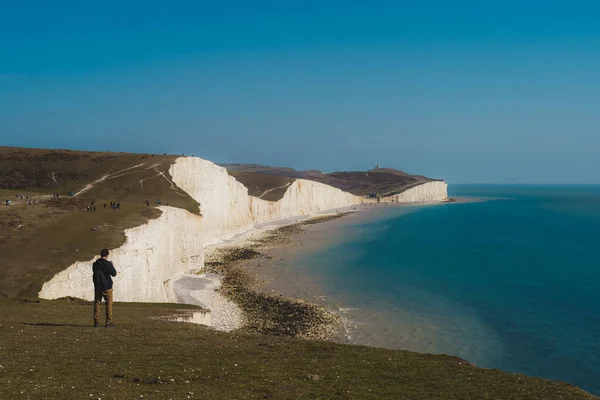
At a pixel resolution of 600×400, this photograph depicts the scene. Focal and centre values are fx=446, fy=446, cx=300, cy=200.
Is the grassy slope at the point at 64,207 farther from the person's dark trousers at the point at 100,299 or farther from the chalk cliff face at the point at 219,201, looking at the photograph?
the person's dark trousers at the point at 100,299

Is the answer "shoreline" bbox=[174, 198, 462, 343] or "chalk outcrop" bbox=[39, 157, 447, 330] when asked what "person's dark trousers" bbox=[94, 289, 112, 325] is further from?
"shoreline" bbox=[174, 198, 462, 343]

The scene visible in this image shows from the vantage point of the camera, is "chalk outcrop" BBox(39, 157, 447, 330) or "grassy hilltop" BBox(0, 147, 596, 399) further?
"chalk outcrop" BBox(39, 157, 447, 330)

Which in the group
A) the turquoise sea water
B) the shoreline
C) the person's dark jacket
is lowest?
the turquoise sea water

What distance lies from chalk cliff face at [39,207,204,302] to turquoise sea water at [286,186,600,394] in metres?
14.3

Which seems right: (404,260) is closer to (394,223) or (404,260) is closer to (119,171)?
(119,171)

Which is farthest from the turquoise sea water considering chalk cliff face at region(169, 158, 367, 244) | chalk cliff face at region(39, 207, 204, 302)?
chalk cliff face at region(169, 158, 367, 244)

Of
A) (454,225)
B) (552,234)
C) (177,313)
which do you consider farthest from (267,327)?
(454,225)

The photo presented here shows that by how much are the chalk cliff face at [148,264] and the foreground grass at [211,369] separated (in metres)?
8.80

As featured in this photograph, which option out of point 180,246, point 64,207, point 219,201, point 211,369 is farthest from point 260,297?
point 219,201

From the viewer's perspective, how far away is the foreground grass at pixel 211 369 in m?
10.8

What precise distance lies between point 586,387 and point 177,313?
21378 millimetres

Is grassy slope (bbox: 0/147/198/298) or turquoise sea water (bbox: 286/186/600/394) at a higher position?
grassy slope (bbox: 0/147/198/298)

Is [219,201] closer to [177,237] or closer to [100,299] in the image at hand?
[177,237]

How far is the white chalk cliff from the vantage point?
92.3 feet
